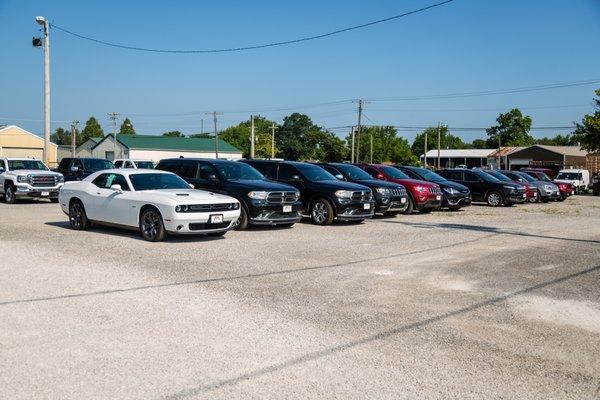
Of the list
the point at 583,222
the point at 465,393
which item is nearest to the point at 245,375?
the point at 465,393

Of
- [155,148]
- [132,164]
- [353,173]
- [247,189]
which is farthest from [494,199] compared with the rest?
[155,148]

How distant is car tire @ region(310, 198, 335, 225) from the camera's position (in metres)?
15.6

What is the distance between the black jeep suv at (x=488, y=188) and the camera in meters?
25.0

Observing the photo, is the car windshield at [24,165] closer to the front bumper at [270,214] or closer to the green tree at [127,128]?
the front bumper at [270,214]

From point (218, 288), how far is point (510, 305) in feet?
11.6

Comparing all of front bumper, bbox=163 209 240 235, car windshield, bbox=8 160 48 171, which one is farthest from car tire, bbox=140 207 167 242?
car windshield, bbox=8 160 48 171

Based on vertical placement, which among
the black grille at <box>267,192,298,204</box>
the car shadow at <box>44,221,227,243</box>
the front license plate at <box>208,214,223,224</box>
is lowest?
the car shadow at <box>44,221,227,243</box>

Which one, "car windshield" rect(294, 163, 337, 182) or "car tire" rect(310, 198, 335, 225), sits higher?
"car windshield" rect(294, 163, 337, 182)

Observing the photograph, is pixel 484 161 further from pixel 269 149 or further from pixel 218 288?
pixel 218 288

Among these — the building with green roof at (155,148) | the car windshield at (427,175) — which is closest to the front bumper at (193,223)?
the car windshield at (427,175)

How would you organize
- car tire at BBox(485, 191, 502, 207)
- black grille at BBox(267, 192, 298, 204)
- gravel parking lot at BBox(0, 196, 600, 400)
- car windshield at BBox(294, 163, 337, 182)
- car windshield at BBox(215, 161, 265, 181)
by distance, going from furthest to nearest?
car tire at BBox(485, 191, 502, 207)
car windshield at BBox(294, 163, 337, 182)
car windshield at BBox(215, 161, 265, 181)
black grille at BBox(267, 192, 298, 204)
gravel parking lot at BBox(0, 196, 600, 400)

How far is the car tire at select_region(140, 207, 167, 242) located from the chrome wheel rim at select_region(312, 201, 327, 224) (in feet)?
16.8

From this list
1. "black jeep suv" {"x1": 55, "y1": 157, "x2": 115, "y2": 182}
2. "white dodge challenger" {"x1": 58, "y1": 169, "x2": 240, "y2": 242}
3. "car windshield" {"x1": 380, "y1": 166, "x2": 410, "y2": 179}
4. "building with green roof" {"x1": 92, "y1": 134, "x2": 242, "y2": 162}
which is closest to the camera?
"white dodge challenger" {"x1": 58, "y1": 169, "x2": 240, "y2": 242}

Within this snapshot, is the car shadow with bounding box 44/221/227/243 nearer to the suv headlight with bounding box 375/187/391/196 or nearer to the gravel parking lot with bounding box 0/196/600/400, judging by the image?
the gravel parking lot with bounding box 0/196/600/400
